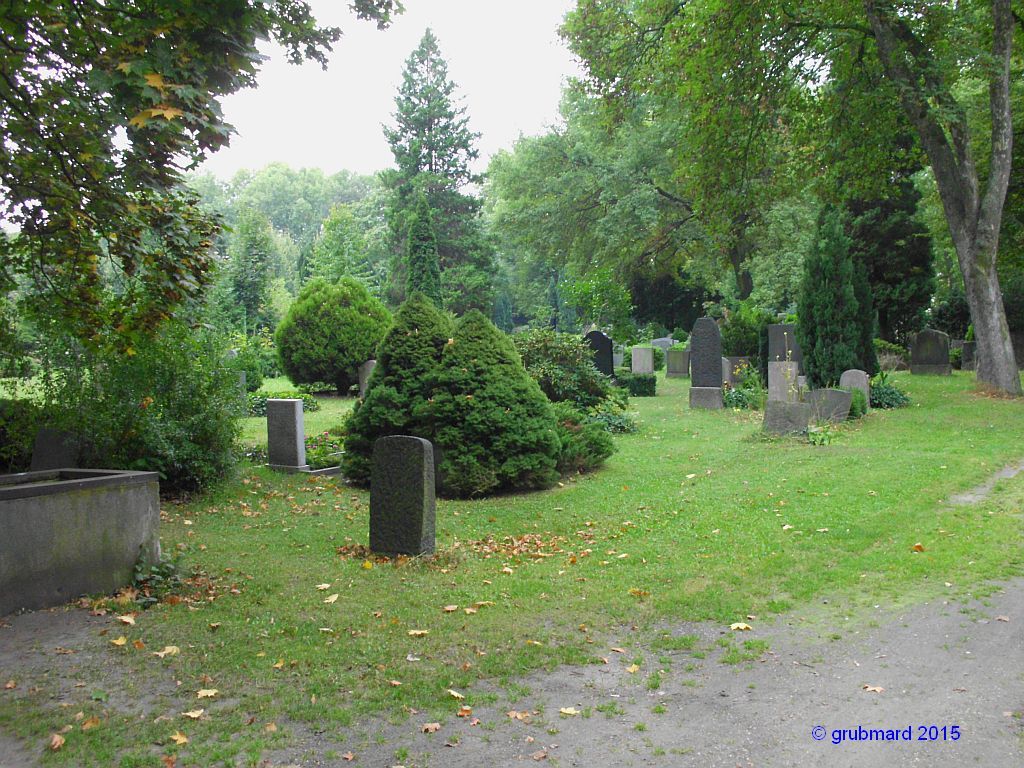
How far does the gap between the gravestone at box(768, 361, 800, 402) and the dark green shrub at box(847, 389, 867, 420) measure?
99 cm

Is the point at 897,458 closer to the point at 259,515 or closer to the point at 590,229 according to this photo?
the point at 259,515

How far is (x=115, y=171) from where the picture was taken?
21.4ft

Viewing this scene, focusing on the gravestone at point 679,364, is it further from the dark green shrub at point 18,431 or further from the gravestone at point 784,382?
the dark green shrub at point 18,431

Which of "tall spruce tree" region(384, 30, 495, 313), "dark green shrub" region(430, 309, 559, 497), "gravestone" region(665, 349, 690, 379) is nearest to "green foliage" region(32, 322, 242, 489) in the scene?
"dark green shrub" region(430, 309, 559, 497)

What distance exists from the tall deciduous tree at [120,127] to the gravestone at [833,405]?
10.6 m

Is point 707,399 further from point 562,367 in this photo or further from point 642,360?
point 642,360

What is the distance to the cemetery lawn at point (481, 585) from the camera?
14.4 ft

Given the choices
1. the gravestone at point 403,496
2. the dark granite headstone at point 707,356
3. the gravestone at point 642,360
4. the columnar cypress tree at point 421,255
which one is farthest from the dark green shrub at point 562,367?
the columnar cypress tree at point 421,255

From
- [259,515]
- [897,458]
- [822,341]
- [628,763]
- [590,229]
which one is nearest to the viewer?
[628,763]

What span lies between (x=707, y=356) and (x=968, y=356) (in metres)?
13.5

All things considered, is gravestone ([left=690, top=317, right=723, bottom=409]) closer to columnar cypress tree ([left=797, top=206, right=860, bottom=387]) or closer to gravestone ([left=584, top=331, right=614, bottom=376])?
columnar cypress tree ([left=797, top=206, right=860, bottom=387])

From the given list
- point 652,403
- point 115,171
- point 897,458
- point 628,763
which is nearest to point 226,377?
point 115,171

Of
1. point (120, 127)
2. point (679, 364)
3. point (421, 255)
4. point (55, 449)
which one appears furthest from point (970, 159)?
point (421, 255)

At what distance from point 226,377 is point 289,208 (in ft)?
269
